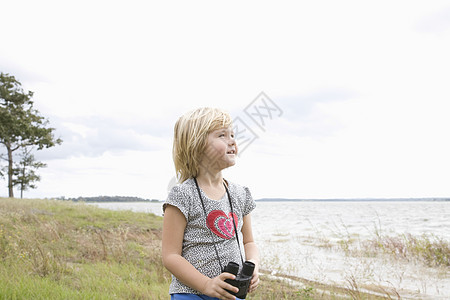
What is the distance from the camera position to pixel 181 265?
1608mm

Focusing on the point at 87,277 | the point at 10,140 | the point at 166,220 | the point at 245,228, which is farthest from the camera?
the point at 10,140

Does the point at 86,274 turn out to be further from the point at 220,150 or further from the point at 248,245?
the point at 220,150

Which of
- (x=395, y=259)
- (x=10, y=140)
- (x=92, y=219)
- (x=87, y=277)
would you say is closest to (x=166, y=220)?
Result: (x=87, y=277)

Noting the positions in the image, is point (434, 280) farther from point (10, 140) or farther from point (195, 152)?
point (10, 140)

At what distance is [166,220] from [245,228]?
0.51 meters

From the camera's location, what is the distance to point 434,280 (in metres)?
6.84

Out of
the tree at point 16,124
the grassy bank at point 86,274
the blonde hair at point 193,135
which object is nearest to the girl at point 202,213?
the blonde hair at point 193,135

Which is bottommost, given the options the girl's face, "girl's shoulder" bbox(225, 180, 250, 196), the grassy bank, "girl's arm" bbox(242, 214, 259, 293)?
the grassy bank

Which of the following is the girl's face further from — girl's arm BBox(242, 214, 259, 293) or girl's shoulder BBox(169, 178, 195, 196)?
girl's arm BBox(242, 214, 259, 293)

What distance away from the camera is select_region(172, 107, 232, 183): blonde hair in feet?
5.83

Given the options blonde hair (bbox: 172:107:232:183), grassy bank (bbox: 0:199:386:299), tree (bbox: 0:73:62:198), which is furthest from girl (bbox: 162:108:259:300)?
tree (bbox: 0:73:62:198)

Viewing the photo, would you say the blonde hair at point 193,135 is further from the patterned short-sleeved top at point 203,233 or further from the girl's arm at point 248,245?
the girl's arm at point 248,245

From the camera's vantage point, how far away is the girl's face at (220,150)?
1.77 m

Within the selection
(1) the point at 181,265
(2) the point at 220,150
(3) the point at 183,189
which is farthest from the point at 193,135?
(1) the point at 181,265
